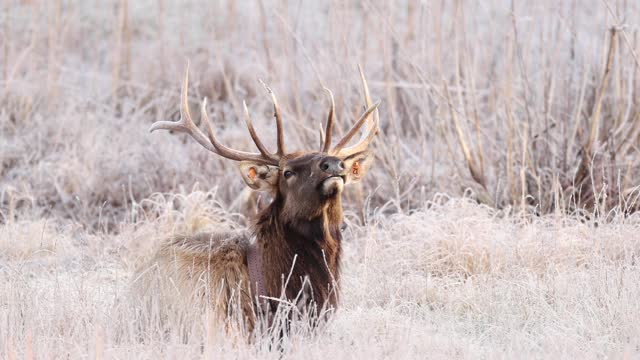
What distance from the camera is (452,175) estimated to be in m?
7.99

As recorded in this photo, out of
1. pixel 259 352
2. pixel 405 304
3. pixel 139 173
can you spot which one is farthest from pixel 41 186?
pixel 259 352

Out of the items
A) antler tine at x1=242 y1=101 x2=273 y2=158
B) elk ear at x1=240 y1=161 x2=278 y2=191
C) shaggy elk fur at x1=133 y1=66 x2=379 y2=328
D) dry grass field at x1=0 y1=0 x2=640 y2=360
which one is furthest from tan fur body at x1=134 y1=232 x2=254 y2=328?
antler tine at x1=242 y1=101 x2=273 y2=158

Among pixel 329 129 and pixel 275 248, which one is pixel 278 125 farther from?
pixel 275 248

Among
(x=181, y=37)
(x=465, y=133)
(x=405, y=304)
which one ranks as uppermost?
(x=181, y=37)

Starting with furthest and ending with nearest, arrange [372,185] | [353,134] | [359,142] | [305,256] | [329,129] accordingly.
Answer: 1. [372,185]
2. [359,142]
3. [353,134]
4. [329,129]
5. [305,256]

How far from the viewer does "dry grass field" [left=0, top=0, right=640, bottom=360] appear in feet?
14.6

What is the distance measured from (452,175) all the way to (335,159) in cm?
370

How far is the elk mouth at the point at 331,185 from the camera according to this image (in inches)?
172

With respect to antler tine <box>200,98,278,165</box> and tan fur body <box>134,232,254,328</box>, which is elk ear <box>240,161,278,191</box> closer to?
antler tine <box>200,98,278,165</box>

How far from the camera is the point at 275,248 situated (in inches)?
185

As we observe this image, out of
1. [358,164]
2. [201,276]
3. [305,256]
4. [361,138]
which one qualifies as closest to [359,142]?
[361,138]

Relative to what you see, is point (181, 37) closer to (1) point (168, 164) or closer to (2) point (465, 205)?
(1) point (168, 164)

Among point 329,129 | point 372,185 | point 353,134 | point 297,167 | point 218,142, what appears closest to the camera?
point 297,167

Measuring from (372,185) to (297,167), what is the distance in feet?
12.6
